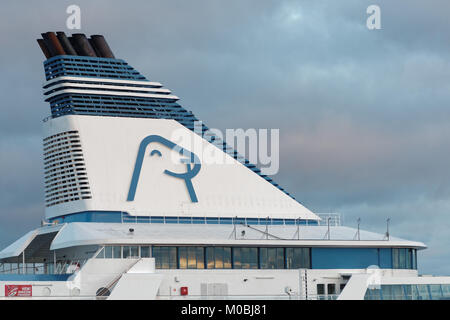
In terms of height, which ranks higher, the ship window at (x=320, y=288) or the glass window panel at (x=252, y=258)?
the glass window panel at (x=252, y=258)

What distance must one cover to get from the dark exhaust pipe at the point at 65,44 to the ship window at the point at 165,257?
617 inches

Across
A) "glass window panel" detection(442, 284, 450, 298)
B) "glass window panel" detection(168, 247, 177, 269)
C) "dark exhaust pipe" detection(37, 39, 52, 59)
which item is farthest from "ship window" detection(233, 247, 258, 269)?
"dark exhaust pipe" detection(37, 39, 52, 59)

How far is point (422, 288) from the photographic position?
2026 inches

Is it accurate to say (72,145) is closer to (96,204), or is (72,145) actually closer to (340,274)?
(96,204)

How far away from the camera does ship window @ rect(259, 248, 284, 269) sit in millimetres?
52000

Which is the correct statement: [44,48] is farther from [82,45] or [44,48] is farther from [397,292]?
[397,292]

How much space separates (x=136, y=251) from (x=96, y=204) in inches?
262

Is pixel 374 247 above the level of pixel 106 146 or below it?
below

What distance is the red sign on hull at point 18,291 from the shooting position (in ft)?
154

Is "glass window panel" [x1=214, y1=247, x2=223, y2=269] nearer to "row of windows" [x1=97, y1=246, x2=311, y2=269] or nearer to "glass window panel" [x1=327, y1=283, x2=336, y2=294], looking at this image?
"row of windows" [x1=97, y1=246, x2=311, y2=269]

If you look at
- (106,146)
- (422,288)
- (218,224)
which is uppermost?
(106,146)

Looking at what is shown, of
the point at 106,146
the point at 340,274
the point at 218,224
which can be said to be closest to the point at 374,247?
the point at 340,274

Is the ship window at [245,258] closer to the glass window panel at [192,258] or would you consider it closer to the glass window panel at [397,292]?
the glass window panel at [192,258]

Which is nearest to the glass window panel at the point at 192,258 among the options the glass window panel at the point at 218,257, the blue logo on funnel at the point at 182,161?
the glass window panel at the point at 218,257
